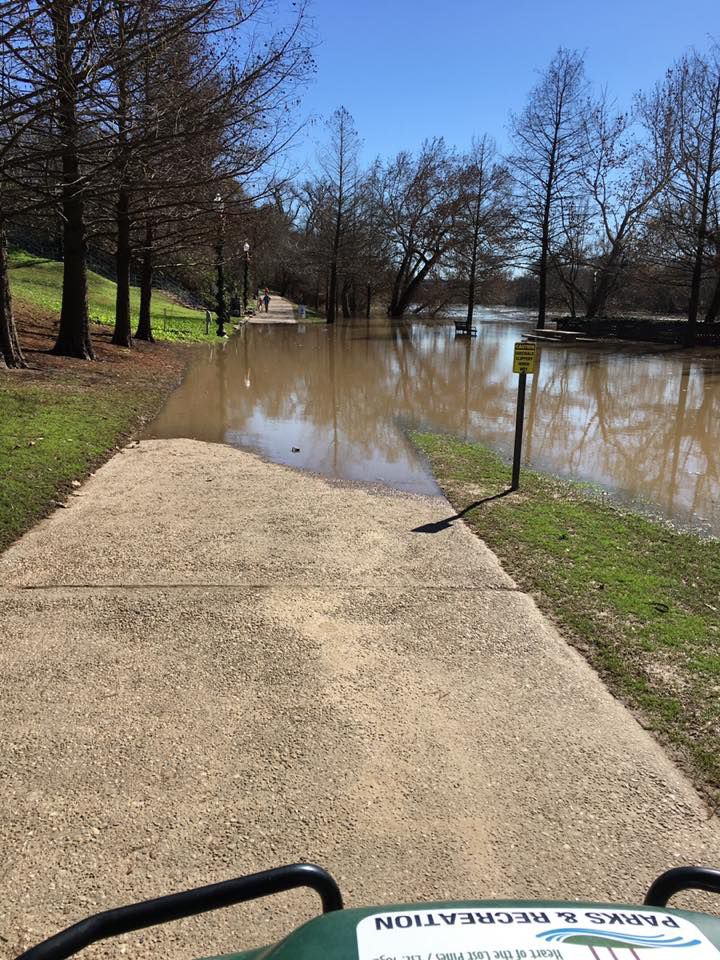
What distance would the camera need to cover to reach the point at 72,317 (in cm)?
1583

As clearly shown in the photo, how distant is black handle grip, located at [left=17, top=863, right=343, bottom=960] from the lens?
126cm

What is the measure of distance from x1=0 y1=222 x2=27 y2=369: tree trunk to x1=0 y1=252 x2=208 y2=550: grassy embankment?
0.34 metres

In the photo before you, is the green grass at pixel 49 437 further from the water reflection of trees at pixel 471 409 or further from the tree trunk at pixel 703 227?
the tree trunk at pixel 703 227

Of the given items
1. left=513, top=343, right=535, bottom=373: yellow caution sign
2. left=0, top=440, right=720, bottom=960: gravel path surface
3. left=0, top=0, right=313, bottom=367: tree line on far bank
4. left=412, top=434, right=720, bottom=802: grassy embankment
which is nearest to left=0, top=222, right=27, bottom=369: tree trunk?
left=0, top=0, right=313, bottom=367: tree line on far bank

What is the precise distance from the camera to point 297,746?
326 centimetres

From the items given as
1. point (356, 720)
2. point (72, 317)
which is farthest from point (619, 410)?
point (356, 720)

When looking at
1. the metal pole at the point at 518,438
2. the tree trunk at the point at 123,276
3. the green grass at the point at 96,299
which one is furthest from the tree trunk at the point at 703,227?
the metal pole at the point at 518,438

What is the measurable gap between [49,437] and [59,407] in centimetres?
191

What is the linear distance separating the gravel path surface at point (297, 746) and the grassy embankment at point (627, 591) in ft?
0.65

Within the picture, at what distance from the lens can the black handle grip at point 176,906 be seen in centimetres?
126

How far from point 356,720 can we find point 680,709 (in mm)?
1806

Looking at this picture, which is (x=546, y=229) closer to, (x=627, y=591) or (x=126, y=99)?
(x=126, y=99)

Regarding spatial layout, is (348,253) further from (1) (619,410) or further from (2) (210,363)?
(1) (619,410)

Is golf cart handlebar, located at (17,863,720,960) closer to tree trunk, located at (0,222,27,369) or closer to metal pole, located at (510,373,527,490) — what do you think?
metal pole, located at (510,373,527,490)
